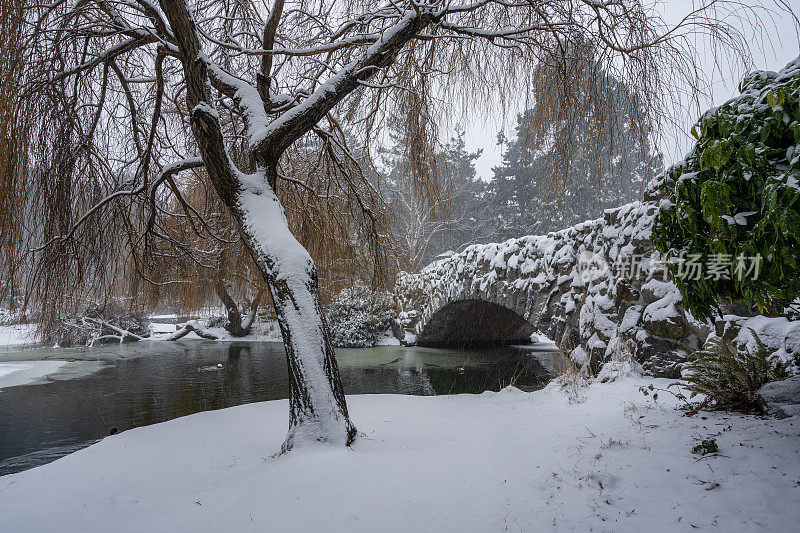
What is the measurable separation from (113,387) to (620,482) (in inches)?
297

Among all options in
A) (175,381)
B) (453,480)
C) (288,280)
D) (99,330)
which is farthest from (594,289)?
(99,330)

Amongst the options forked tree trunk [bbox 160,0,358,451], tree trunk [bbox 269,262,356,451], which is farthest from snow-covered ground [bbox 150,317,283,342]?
tree trunk [bbox 269,262,356,451]

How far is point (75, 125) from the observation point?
10.5 feet

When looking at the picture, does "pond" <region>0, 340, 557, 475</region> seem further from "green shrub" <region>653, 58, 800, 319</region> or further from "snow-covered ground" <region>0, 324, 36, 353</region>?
"green shrub" <region>653, 58, 800, 319</region>

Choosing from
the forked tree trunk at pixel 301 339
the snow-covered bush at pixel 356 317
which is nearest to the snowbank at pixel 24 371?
the snow-covered bush at pixel 356 317

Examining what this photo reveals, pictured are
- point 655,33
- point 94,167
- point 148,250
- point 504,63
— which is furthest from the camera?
point 148,250

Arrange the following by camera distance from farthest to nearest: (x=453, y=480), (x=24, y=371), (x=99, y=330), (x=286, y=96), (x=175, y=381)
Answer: (x=99, y=330) → (x=24, y=371) → (x=175, y=381) → (x=286, y=96) → (x=453, y=480)

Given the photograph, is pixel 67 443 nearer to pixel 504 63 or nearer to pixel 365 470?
pixel 365 470

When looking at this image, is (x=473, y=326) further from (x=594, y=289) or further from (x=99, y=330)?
(x=99, y=330)

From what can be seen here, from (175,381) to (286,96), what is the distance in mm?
5912

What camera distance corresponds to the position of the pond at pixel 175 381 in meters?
4.76

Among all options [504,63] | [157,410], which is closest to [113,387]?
[157,410]

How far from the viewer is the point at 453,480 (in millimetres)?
2094

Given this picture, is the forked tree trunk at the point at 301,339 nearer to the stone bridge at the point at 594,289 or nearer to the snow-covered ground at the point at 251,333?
the stone bridge at the point at 594,289
